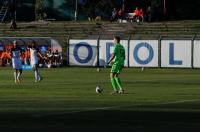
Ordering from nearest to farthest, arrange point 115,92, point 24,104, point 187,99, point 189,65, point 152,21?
point 24,104 → point 187,99 → point 115,92 → point 189,65 → point 152,21

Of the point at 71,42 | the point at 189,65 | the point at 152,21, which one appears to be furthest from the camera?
the point at 152,21

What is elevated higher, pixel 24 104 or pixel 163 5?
pixel 163 5

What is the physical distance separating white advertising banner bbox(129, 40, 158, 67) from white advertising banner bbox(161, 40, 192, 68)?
676mm

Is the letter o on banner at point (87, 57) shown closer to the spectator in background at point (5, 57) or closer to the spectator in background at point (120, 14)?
the spectator in background at point (5, 57)

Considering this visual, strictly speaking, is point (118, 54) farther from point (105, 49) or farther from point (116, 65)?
point (105, 49)

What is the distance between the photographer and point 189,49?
5312 centimetres

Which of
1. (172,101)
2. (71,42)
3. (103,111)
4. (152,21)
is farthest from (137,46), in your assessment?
(103,111)

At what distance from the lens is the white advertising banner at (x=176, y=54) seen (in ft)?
174

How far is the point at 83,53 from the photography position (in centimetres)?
5709

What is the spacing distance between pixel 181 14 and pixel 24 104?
5278 cm

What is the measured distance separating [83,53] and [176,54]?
7.95 meters

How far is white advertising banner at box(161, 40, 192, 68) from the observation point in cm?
5294

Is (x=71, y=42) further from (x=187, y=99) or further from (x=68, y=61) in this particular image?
(x=187, y=99)

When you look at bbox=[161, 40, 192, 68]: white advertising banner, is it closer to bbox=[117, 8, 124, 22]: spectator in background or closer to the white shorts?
bbox=[117, 8, 124, 22]: spectator in background
